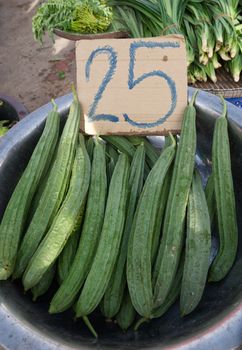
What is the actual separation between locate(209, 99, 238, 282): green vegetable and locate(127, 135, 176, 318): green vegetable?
0.61 feet

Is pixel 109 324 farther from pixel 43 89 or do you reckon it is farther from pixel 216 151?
pixel 43 89

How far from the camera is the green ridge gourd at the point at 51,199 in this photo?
1298mm

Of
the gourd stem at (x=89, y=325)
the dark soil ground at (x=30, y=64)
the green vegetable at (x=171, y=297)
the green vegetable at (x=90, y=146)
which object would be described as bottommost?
the dark soil ground at (x=30, y=64)

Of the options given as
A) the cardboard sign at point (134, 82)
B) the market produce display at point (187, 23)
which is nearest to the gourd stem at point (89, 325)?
the cardboard sign at point (134, 82)

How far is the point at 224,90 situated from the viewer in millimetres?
2305

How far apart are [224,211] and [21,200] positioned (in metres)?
0.71

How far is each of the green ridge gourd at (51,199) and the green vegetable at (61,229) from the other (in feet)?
0.10

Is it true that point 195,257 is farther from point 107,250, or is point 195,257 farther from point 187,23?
point 187,23

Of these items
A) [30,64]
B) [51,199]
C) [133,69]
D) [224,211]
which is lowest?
[30,64]

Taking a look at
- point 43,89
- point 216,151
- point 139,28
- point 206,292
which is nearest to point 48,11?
point 139,28

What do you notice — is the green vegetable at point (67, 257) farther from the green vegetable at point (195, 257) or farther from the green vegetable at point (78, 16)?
the green vegetable at point (78, 16)

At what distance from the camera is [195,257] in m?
1.23

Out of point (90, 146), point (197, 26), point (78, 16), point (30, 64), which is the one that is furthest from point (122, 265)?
point (30, 64)

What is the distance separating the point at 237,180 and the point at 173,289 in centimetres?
56
